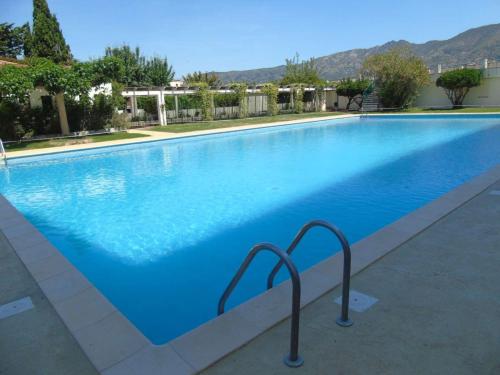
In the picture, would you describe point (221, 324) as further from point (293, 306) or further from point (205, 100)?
point (205, 100)

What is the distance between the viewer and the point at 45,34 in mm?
29453

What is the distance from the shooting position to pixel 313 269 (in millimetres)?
3918

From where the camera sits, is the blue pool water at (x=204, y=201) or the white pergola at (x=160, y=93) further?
the white pergola at (x=160, y=93)

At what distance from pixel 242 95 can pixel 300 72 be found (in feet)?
46.5

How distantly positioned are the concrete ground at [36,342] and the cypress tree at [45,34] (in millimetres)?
31298

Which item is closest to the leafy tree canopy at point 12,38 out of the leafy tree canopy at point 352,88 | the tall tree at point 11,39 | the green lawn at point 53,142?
the tall tree at point 11,39

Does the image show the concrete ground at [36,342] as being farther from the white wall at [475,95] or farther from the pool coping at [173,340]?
the white wall at [475,95]

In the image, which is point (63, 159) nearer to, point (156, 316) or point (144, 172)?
point (144, 172)

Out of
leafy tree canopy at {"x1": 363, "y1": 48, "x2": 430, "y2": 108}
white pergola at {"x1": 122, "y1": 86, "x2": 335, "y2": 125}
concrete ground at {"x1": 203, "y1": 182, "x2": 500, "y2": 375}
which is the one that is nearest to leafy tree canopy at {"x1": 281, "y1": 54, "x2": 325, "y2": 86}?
leafy tree canopy at {"x1": 363, "y1": 48, "x2": 430, "y2": 108}

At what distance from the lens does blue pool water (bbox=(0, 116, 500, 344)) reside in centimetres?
496

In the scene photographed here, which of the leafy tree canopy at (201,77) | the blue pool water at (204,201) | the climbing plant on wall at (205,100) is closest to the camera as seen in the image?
the blue pool water at (204,201)

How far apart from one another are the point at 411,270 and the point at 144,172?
31.1 feet

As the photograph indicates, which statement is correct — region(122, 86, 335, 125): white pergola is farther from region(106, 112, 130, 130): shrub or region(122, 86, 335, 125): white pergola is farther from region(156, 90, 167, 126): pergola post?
region(106, 112, 130, 130): shrub

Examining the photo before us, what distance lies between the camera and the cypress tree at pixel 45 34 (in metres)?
29.2
